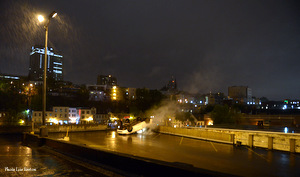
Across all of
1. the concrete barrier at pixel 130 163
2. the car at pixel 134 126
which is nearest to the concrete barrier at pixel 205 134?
the car at pixel 134 126

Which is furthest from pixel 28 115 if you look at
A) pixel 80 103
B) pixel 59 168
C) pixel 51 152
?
pixel 59 168

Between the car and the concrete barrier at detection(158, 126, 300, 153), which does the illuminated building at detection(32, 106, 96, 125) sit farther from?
the concrete barrier at detection(158, 126, 300, 153)

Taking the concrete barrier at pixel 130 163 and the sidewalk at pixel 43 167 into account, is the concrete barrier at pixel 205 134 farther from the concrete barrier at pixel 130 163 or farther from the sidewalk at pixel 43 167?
the sidewalk at pixel 43 167

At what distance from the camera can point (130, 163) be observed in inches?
291

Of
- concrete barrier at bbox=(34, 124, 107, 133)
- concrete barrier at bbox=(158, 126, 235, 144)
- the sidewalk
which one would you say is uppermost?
the sidewalk

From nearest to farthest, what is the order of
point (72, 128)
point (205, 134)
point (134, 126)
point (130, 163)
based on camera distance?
point (130, 163)
point (205, 134)
point (134, 126)
point (72, 128)

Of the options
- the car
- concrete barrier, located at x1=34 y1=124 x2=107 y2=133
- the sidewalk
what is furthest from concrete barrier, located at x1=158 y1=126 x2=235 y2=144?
concrete barrier, located at x1=34 y1=124 x2=107 y2=133

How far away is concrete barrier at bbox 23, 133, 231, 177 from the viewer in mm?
5766

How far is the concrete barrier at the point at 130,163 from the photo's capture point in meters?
5.77

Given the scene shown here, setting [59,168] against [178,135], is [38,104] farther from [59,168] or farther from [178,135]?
[59,168]

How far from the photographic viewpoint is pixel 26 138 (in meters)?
17.5

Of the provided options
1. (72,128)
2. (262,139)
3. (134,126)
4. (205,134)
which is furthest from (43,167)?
(72,128)

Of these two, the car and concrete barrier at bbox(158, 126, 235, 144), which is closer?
concrete barrier at bbox(158, 126, 235, 144)

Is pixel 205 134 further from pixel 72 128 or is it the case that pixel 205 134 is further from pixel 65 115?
pixel 65 115
